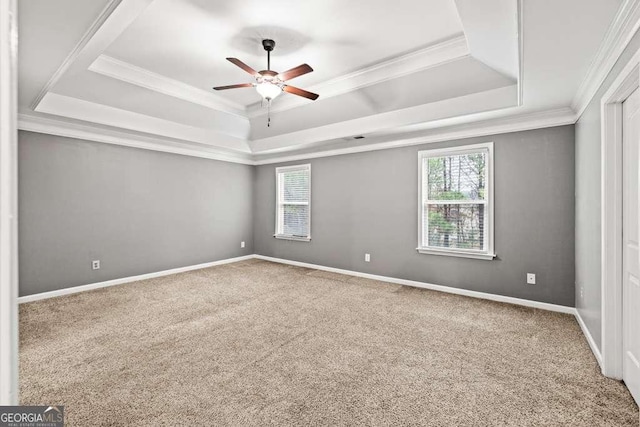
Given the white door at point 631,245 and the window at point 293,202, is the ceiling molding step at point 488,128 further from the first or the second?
the white door at point 631,245

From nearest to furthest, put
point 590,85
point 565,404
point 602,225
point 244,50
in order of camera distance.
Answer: point 565,404
point 602,225
point 590,85
point 244,50

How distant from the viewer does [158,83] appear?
4074 mm

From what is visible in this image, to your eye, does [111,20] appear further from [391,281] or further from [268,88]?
[391,281]

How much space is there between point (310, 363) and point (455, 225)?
9.94ft

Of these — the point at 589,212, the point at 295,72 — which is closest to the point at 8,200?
the point at 295,72

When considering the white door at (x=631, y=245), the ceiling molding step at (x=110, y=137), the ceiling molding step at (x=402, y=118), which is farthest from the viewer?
the ceiling molding step at (x=110, y=137)

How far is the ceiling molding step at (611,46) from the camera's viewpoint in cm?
181

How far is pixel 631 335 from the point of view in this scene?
218 centimetres

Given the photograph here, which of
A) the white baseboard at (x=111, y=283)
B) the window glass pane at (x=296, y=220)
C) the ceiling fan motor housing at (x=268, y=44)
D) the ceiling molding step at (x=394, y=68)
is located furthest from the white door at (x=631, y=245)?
the white baseboard at (x=111, y=283)

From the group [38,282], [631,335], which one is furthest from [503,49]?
[38,282]

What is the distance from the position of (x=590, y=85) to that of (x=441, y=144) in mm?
1909

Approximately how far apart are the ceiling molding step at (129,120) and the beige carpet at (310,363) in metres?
2.35

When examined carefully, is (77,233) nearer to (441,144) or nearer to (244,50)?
(244,50)

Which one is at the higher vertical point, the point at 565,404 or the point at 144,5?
the point at 144,5
